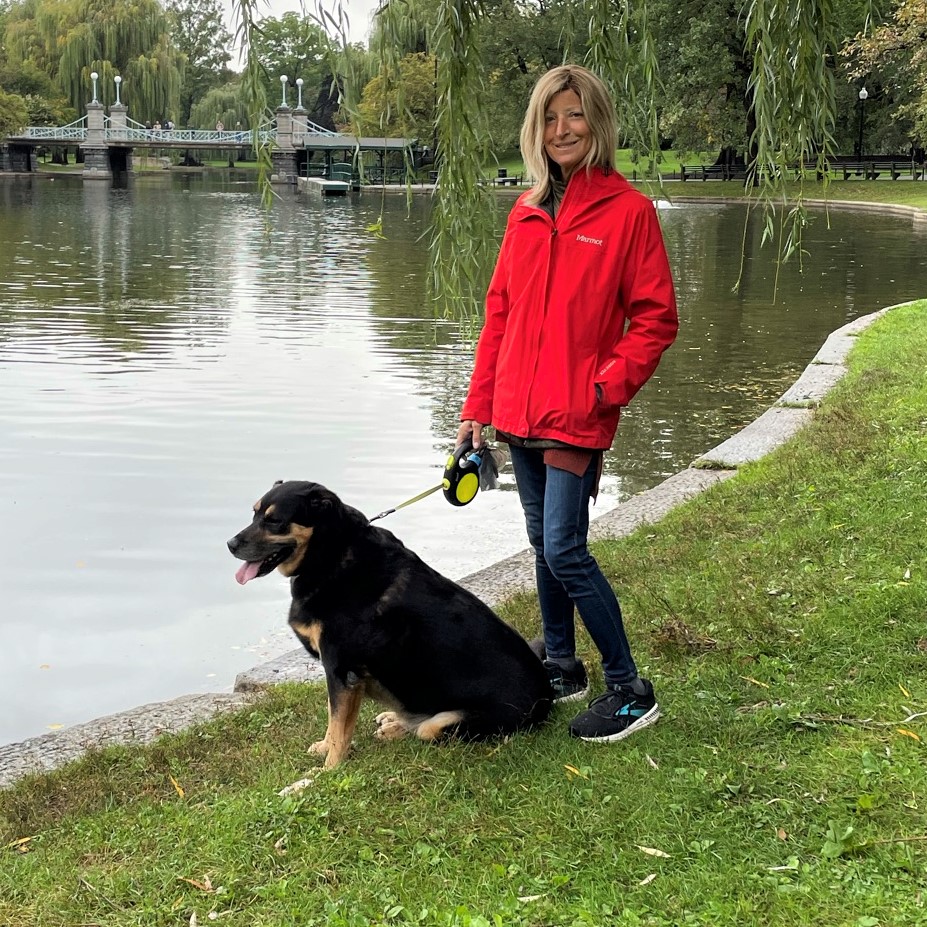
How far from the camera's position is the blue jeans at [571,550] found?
384 centimetres

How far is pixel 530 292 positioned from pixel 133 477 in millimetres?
6679

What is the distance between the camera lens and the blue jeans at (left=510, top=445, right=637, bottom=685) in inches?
151

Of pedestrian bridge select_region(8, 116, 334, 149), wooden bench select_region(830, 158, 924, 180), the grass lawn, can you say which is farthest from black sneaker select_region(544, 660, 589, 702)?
pedestrian bridge select_region(8, 116, 334, 149)

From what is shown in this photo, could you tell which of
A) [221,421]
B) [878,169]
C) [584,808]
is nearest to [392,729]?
[584,808]

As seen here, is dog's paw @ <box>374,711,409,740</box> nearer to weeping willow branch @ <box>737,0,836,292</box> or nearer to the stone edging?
the stone edging

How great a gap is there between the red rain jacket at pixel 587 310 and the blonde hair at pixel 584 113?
7 centimetres

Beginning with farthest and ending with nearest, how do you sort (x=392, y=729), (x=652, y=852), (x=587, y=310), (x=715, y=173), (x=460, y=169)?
(x=715, y=173), (x=460, y=169), (x=392, y=729), (x=587, y=310), (x=652, y=852)

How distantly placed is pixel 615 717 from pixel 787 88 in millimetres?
2543

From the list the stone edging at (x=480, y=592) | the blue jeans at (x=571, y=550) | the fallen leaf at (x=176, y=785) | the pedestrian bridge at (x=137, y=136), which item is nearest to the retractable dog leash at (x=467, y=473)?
the blue jeans at (x=571, y=550)

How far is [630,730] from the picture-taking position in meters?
4.06

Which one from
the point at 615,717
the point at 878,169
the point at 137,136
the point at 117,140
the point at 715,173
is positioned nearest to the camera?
the point at 615,717

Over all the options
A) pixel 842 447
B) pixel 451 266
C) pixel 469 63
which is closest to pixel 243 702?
pixel 451 266

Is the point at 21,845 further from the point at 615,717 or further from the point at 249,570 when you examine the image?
the point at 615,717

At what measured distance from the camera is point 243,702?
5090mm
